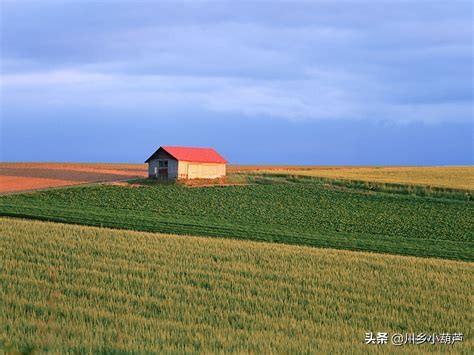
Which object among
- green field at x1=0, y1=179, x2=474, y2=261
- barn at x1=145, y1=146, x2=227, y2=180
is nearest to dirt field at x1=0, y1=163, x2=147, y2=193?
barn at x1=145, y1=146, x2=227, y2=180

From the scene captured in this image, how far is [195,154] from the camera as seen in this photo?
6169 cm

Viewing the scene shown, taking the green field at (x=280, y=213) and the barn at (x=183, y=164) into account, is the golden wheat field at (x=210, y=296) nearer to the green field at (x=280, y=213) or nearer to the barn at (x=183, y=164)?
the green field at (x=280, y=213)

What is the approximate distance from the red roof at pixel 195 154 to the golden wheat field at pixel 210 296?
109 feet

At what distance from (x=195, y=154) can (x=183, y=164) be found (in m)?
2.28

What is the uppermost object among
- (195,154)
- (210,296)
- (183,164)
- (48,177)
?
(195,154)

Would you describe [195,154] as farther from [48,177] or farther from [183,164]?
[48,177]

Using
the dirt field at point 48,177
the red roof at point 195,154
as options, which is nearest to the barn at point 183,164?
the red roof at point 195,154

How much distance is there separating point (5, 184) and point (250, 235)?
3408 cm

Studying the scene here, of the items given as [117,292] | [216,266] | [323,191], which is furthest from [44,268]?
[323,191]

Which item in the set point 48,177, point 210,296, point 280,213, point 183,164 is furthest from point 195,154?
point 210,296

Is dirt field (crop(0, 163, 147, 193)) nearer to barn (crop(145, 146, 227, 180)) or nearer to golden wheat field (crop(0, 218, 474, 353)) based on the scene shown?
barn (crop(145, 146, 227, 180))

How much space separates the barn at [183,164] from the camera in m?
59.7

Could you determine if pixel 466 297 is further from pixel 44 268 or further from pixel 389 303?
pixel 44 268

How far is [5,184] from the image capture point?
62.1 meters
